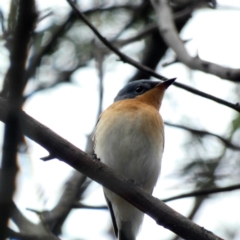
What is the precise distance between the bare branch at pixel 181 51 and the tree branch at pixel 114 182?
1138mm

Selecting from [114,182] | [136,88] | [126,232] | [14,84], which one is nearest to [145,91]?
[136,88]

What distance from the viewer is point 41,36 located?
21.5ft

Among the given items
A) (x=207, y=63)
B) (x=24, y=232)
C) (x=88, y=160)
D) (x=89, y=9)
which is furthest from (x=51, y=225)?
(x=89, y=9)

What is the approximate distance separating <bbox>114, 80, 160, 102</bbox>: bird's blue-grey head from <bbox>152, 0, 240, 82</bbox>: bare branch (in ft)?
5.67

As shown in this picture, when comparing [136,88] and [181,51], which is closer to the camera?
[181,51]

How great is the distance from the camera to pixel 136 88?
6582 millimetres

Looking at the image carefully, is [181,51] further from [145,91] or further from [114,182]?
[145,91]

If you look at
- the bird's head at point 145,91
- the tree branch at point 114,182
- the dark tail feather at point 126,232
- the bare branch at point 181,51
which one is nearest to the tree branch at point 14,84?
the tree branch at point 114,182

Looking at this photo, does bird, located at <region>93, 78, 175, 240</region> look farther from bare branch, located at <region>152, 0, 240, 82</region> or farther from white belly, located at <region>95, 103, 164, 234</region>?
bare branch, located at <region>152, 0, 240, 82</region>

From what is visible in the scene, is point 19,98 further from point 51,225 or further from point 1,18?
point 1,18

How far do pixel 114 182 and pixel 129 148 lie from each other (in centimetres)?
159

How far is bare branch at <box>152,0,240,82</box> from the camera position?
3709 millimetres

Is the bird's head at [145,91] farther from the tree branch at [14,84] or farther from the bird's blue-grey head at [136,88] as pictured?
the tree branch at [14,84]

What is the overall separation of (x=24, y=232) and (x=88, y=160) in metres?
0.75
